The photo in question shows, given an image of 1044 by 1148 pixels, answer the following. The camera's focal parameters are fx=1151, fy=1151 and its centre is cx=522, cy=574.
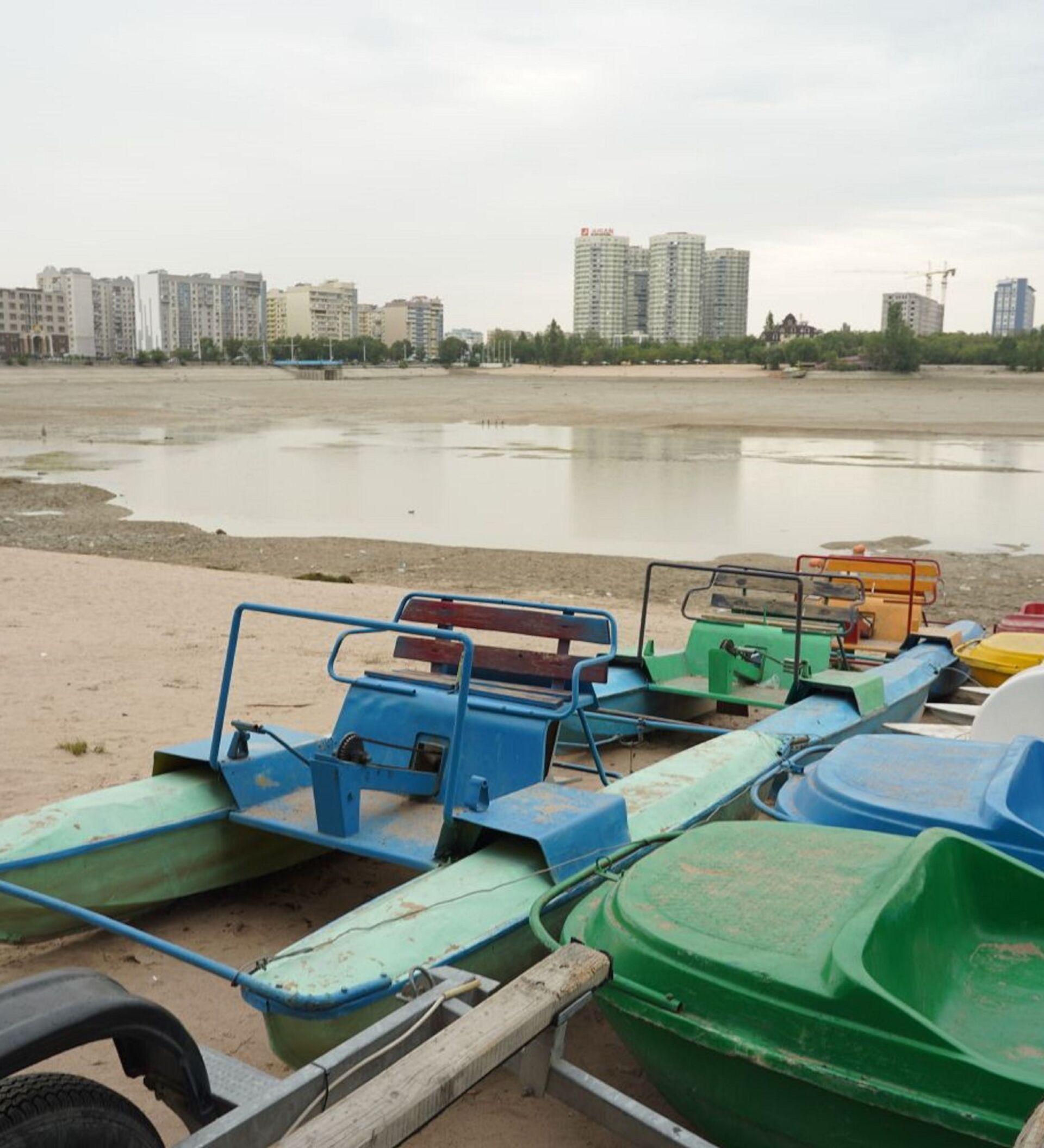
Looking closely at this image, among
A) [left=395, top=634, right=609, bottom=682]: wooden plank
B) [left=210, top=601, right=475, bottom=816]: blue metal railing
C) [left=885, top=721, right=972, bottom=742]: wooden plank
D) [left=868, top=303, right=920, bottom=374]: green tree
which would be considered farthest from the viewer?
[left=868, top=303, right=920, bottom=374]: green tree

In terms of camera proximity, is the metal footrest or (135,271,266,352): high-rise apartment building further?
(135,271,266,352): high-rise apartment building

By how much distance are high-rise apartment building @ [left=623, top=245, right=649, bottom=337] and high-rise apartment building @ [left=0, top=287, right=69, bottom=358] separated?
8811cm

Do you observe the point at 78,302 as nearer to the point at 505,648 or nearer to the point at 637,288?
the point at 637,288

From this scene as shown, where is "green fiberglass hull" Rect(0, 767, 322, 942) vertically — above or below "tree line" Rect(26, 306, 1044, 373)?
below

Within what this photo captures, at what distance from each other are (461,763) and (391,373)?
4230 inches

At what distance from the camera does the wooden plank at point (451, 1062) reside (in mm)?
2012

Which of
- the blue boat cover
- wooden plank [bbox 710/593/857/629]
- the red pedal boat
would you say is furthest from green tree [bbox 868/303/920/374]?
the blue boat cover

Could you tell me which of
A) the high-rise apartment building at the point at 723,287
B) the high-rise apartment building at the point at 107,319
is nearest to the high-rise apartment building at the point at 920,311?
the high-rise apartment building at the point at 723,287

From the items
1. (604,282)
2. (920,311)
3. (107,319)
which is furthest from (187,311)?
(920,311)

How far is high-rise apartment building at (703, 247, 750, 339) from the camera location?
187 metres

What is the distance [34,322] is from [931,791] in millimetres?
183481

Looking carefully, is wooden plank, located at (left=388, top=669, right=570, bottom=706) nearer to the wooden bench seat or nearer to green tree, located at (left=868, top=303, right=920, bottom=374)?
the wooden bench seat

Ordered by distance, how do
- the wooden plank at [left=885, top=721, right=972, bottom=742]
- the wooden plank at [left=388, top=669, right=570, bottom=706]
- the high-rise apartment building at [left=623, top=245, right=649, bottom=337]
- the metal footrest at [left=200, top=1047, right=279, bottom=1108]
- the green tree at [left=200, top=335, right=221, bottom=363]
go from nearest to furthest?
the metal footrest at [left=200, top=1047, right=279, bottom=1108]
the wooden plank at [left=388, top=669, right=570, bottom=706]
the wooden plank at [left=885, top=721, right=972, bottom=742]
the green tree at [left=200, top=335, right=221, bottom=363]
the high-rise apartment building at [left=623, top=245, right=649, bottom=337]

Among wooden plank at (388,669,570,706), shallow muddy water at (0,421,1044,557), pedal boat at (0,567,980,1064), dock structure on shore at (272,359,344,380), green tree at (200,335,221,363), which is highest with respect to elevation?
green tree at (200,335,221,363)
